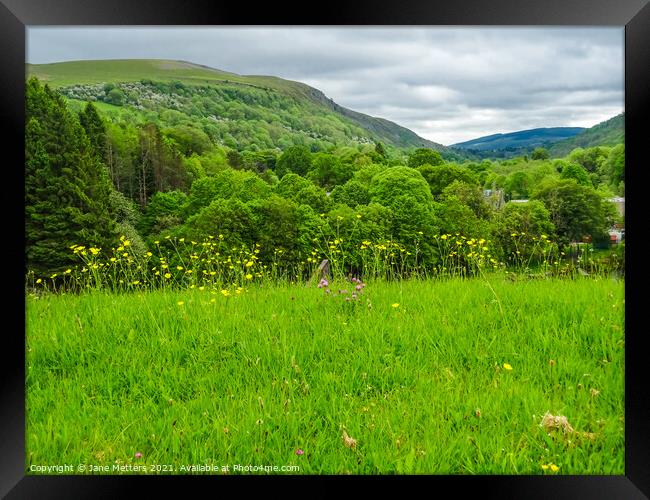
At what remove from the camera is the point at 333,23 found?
8.42 ft

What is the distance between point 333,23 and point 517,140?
1619mm

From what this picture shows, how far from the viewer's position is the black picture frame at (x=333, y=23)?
2.46 m

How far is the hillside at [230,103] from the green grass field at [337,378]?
3.61ft

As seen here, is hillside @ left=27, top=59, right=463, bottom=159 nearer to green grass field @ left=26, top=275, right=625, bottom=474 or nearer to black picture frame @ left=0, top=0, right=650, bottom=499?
black picture frame @ left=0, top=0, right=650, bottom=499

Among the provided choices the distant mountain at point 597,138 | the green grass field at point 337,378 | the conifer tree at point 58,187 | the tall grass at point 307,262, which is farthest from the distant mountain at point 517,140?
the conifer tree at point 58,187

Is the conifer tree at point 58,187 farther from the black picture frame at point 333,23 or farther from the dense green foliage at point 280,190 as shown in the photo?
the black picture frame at point 333,23

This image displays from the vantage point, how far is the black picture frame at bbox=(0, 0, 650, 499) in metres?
2.46

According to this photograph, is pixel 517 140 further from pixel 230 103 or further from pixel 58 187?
pixel 58 187

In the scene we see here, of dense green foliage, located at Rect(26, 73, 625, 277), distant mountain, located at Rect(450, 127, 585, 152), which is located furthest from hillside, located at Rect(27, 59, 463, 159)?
distant mountain, located at Rect(450, 127, 585, 152)

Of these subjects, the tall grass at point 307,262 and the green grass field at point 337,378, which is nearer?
the green grass field at point 337,378

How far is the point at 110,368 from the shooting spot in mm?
2871

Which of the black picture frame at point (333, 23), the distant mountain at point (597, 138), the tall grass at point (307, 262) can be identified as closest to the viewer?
the black picture frame at point (333, 23)

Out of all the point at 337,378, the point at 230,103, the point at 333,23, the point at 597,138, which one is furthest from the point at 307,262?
the point at 597,138
